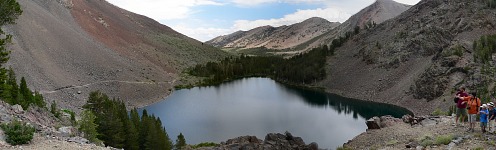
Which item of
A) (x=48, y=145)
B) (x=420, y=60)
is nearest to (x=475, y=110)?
(x=48, y=145)

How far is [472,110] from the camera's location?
21.4 meters

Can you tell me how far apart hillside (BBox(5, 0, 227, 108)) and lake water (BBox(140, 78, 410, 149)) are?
38.0ft

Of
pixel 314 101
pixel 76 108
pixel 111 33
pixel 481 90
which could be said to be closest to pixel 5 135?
pixel 76 108

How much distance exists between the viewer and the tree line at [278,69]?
125m

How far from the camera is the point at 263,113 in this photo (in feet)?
250

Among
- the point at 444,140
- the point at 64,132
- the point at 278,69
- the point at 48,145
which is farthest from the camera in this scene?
the point at 278,69

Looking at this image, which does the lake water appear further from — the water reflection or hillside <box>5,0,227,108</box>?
hillside <box>5,0,227,108</box>

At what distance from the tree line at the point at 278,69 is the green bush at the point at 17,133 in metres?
105

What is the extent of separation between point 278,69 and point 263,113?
68.2m

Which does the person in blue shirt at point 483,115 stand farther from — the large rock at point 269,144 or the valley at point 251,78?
the large rock at point 269,144

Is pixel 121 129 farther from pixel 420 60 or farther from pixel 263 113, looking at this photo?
pixel 420 60

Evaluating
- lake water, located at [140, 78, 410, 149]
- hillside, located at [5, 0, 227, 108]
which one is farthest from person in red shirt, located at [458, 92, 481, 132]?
hillside, located at [5, 0, 227, 108]

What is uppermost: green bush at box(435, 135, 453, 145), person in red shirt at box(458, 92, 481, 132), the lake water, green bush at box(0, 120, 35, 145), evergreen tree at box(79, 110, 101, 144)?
person in red shirt at box(458, 92, 481, 132)

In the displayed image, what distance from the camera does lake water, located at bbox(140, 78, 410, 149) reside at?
6072cm
